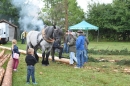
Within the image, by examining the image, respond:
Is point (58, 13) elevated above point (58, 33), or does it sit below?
above

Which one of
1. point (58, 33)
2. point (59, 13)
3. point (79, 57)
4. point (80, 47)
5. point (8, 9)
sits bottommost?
point (79, 57)

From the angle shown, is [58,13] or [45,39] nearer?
[45,39]

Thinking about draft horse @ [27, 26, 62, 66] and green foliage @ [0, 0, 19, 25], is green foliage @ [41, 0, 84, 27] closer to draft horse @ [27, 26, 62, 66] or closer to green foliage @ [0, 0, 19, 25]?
green foliage @ [0, 0, 19, 25]

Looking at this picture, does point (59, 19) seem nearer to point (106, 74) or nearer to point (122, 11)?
point (122, 11)

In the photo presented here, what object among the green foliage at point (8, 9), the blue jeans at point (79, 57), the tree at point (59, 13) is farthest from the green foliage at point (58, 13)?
the blue jeans at point (79, 57)

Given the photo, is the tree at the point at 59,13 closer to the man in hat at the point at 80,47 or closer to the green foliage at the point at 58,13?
the green foliage at the point at 58,13

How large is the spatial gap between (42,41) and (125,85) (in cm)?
574

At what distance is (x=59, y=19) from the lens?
44.1m

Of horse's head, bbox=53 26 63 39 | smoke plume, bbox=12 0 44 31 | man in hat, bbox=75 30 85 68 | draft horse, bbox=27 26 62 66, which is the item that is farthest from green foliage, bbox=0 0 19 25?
man in hat, bbox=75 30 85 68

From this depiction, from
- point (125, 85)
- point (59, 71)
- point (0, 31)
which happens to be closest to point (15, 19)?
point (0, 31)

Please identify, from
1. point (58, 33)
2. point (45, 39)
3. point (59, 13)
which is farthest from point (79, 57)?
point (59, 13)

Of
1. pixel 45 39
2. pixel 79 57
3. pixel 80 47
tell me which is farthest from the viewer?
pixel 45 39

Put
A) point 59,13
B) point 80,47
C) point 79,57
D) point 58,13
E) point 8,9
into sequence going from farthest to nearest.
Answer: point 8,9 < point 58,13 < point 59,13 < point 79,57 < point 80,47

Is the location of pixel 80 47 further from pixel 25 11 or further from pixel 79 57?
pixel 25 11
